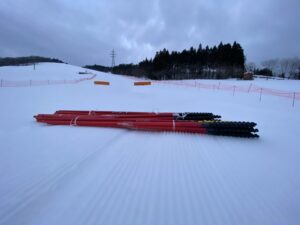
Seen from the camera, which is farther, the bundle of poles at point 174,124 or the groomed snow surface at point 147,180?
the bundle of poles at point 174,124

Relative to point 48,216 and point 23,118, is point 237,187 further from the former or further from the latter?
point 23,118

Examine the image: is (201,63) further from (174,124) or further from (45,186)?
(45,186)

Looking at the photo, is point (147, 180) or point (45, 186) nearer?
point (45, 186)

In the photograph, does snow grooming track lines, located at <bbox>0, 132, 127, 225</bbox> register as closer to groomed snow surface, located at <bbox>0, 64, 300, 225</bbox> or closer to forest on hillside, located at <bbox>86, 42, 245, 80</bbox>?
groomed snow surface, located at <bbox>0, 64, 300, 225</bbox>

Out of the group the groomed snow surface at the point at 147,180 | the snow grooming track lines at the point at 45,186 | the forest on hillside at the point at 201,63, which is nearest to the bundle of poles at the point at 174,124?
the groomed snow surface at the point at 147,180

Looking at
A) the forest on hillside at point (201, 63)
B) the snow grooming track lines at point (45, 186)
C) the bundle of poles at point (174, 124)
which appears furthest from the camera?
the forest on hillside at point (201, 63)

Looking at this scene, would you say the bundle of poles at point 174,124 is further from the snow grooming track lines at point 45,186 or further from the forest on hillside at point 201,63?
the forest on hillside at point 201,63

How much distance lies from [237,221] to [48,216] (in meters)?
2.40

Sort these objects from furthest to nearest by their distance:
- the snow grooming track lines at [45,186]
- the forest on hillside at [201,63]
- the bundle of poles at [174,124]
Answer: the forest on hillside at [201,63], the bundle of poles at [174,124], the snow grooming track lines at [45,186]

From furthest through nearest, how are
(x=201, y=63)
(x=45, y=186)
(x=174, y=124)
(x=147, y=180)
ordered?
(x=201, y=63)
(x=174, y=124)
(x=147, y=180)
(x=45, y=186)

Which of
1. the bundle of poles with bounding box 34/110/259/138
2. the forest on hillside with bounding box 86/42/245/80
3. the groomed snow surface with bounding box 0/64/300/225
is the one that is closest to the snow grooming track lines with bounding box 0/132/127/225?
the groomed snow surface with bounding box 0/64/300/225

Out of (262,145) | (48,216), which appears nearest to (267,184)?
(262,145)

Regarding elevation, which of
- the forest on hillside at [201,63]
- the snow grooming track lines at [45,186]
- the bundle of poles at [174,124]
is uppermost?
the forest on hillside at [201,63]

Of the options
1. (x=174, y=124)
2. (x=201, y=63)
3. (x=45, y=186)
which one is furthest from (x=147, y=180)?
(x=201, y=63)
